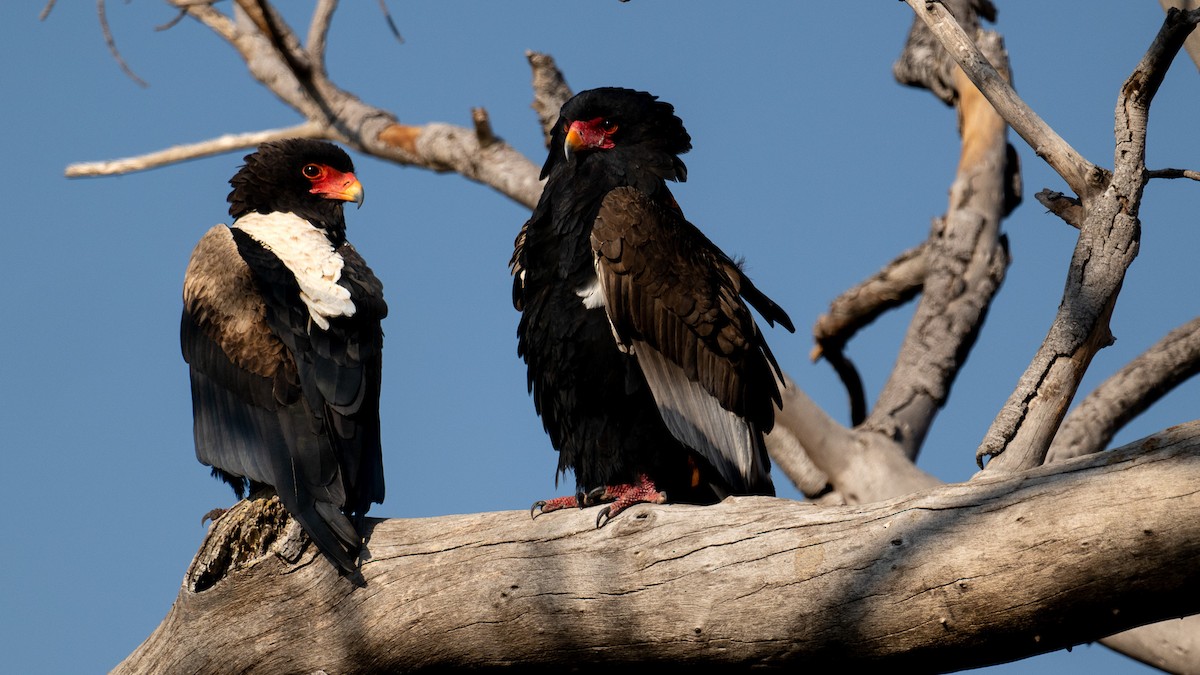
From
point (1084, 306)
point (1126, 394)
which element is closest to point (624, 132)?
point (1084, 306)

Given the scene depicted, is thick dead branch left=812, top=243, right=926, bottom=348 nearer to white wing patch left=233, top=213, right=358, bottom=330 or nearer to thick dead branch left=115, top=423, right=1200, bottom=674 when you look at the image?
white wing patch left=233, top=213, right=358, bottom=330

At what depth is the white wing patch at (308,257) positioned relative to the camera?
4.83m

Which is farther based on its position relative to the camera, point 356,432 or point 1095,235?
point 356,432

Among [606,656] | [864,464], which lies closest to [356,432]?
[606,656]

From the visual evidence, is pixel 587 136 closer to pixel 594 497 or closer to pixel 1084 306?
pixel 594 497

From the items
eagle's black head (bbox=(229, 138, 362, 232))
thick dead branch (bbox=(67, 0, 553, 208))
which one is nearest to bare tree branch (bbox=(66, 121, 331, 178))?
thick dead branch (bbox=(67, 0, 553, 208))

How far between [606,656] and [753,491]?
1.35 metres

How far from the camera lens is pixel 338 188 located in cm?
578

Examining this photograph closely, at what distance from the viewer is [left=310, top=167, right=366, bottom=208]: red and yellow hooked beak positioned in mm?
5758

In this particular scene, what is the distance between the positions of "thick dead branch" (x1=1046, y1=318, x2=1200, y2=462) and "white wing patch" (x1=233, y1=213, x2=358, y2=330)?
4.65m

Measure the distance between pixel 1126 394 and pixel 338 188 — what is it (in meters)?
4.96

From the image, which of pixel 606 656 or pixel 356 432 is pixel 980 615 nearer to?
pixel 606 656

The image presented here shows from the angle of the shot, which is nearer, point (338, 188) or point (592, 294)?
point (592, 294)

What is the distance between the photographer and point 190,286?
5.07 metres
